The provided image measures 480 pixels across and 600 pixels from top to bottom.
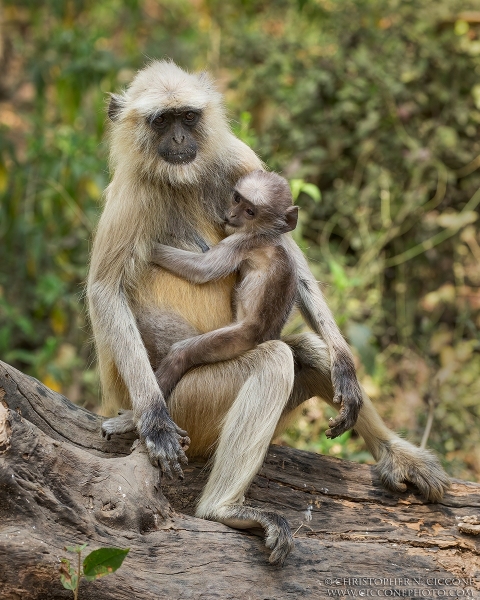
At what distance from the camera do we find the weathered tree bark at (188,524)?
293 centimetres

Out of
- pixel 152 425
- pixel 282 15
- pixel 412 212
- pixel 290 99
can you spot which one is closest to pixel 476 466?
pixel 412 212

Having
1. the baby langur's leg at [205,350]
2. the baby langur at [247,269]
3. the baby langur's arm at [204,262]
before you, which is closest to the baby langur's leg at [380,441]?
the baby langur at [247,269]

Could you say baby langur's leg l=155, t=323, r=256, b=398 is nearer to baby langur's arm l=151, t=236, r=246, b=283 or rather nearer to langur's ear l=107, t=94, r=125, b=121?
baby langur's arm l=151, t=236, r=246, b=283

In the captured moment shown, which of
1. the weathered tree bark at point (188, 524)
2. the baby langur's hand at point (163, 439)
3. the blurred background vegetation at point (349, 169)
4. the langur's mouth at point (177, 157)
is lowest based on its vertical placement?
the weathered tree bark at point (188, 524)

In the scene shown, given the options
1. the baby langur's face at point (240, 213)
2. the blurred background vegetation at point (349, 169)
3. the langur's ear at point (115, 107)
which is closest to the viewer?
→ the baby langur's face at point (240, 213)

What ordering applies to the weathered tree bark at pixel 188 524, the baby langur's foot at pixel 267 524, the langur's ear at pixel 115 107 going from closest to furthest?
the weathered tree bark at pixel 188 524 → the baby langur's foot at pixel 267 524 → the langur's ear at pixel 115 107

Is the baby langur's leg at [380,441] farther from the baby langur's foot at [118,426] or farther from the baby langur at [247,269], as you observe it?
the baby langur's foot at [118,426]

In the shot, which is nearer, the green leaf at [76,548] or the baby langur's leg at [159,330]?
the green leaf at [76,548]

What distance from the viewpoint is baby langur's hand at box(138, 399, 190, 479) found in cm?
346

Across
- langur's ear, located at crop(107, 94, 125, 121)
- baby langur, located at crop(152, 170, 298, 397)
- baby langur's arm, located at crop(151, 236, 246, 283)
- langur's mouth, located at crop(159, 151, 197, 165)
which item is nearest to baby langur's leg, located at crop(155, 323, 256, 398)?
baby langur, located at crop(152, 170, 298, 397)

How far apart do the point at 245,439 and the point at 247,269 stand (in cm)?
91

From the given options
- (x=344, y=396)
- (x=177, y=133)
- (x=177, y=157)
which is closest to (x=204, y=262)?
(x=177, y=157)

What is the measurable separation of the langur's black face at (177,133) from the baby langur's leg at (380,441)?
112 cm

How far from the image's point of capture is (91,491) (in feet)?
10.4
